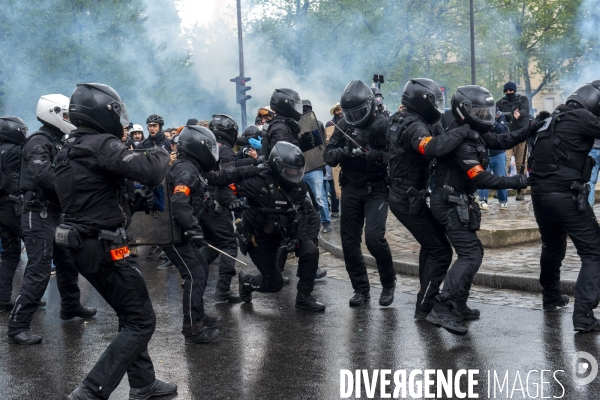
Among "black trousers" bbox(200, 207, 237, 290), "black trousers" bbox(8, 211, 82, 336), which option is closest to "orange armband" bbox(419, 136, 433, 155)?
"black trousers" bbox(200, 207, 237, 290)

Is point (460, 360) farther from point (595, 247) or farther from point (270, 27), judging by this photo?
point (270, 27)

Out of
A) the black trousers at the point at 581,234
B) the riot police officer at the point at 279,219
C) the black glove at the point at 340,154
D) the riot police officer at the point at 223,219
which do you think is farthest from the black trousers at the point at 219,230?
the black trousers at the point at 581,234

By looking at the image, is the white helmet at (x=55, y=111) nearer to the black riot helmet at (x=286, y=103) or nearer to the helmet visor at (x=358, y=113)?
the black riot helmet at (x=286, y=103)

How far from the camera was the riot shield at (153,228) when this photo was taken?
6113mm

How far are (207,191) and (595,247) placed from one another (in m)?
3.35

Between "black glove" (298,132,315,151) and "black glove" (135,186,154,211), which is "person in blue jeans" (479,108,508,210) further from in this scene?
"black glove" (135,186,154,211)

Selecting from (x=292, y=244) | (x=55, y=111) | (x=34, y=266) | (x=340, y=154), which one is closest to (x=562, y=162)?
(x=340, y=154)

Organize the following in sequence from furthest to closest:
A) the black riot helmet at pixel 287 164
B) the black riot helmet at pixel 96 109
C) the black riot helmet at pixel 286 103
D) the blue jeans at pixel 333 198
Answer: the blue jeans at pixel 333 198, the black riot helmet at pixel 286 103, the black riot helmet at pixel 287 164, the black riot helmet at pixel 96 109

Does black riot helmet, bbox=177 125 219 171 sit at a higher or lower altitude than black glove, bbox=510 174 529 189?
higher

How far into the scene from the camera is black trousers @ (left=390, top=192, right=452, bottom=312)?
6.49 metres

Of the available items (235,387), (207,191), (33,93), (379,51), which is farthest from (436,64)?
(235,387)

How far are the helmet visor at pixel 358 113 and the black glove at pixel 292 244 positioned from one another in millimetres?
1190

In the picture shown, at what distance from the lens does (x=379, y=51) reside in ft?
108

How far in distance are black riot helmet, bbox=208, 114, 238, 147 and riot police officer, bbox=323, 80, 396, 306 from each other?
3.87ft
